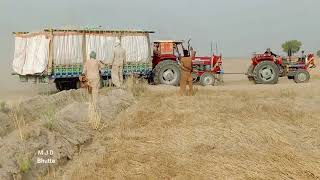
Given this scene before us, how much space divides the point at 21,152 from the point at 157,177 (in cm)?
222

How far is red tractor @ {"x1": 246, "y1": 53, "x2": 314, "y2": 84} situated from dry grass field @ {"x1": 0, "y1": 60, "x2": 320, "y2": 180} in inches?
323

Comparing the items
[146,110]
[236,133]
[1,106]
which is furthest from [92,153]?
[1,106]

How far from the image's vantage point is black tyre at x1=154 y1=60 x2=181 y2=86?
1961 centimetres

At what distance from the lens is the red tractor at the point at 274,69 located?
21.0 metres

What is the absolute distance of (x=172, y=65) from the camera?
19.7 meters

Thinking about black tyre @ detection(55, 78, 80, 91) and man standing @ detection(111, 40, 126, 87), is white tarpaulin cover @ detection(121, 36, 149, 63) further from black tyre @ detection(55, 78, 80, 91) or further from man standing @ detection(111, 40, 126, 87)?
man standing @ detection(111, 40, 126, 87)

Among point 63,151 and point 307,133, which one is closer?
point 63,151

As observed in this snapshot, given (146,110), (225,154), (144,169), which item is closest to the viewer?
(144,169)

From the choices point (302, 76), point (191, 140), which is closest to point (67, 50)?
point (302, 76)

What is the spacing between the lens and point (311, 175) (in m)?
6.46

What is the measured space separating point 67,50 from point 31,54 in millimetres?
1347

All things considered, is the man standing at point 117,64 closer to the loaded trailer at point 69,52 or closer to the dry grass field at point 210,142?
the loaded trailer at point 69,52

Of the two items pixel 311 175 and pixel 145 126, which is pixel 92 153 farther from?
pixel 311 175

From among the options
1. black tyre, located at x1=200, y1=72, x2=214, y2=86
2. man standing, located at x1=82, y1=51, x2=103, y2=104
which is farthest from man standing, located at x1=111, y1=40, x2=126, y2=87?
black tyre, located at x1=200, y1=72, x2=214, y2=86
